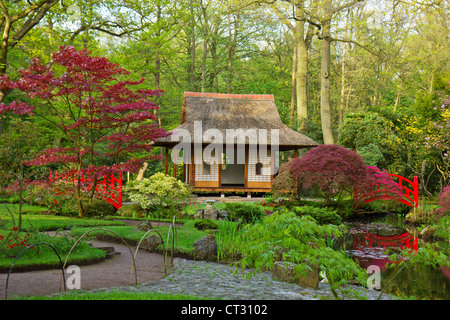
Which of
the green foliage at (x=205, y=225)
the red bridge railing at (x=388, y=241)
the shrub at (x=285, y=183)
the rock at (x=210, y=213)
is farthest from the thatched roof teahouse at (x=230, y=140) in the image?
the green foliage at (x=205, y=225)

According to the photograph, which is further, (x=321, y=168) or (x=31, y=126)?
(x=31, y=126)

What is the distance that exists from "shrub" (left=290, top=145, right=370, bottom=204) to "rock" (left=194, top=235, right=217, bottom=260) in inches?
279

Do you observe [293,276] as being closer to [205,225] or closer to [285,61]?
[205,225]

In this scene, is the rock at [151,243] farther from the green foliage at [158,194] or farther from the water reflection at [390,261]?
the green foliage at [158,194]

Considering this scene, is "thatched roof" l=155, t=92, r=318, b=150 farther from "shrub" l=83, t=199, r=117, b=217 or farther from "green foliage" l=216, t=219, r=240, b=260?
"green foliage" l=216, t=219, r=240, b=260

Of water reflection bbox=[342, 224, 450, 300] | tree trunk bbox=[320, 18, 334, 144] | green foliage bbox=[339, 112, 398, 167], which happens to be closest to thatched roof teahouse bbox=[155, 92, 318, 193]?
tree trunk bbox=[320, 18, 334, 144]

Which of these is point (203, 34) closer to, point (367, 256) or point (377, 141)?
point (377, 141)

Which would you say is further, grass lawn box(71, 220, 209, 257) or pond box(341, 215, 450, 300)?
grass lawn box(71, 220, 209, 257)

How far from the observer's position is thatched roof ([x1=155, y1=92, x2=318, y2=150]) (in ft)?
65.2

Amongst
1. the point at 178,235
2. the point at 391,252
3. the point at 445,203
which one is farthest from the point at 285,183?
the point at 178,235

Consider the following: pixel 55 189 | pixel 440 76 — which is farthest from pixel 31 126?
pixel 440 76

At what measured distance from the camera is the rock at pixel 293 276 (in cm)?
645

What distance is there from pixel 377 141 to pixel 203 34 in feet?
49.3
